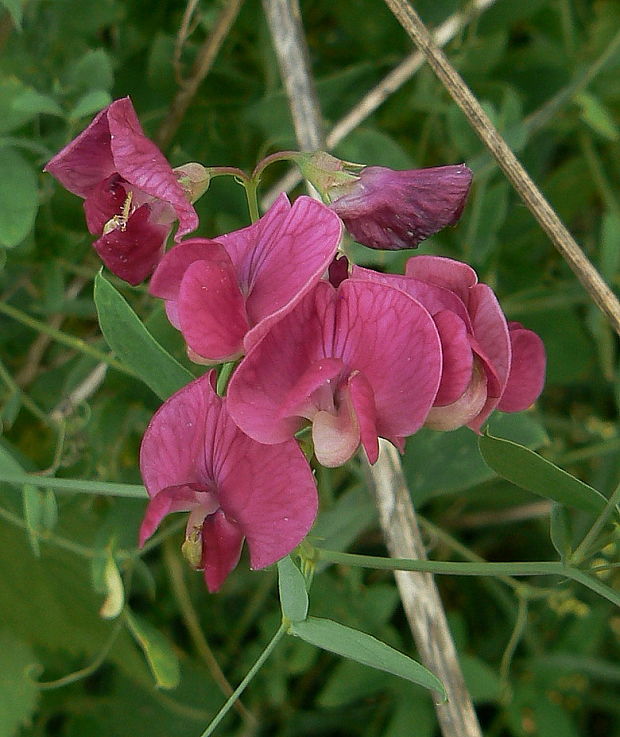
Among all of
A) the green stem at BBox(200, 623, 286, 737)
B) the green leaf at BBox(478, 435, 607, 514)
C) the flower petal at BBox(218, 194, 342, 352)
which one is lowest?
the green leaf at BBox(478, 435, 607, 514)

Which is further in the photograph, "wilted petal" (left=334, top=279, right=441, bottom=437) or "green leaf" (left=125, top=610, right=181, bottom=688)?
"green leaf" (left=125, top=610, right=181, bottom=688)

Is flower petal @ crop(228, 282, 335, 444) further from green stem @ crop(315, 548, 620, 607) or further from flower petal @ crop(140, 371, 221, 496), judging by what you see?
green stem @ crop(315, 548, 620, 607)

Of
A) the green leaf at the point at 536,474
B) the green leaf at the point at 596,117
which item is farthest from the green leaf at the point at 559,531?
the green leaf at the point at 596,117

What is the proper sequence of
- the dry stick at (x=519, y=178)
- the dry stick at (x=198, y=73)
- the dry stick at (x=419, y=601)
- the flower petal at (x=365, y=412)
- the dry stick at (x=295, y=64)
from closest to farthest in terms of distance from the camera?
the flower petal at (x=365, y=412) → the dry stick at (x=519, y=178) → the dry stick at (x=419, y=601) → the dry stick at (x=295, y=64) → the dry stick at (x=198, y=73)

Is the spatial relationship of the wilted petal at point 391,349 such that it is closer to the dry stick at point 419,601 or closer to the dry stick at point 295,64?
the dry stick at point 419,601

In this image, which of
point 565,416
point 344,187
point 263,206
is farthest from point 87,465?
point 565,416

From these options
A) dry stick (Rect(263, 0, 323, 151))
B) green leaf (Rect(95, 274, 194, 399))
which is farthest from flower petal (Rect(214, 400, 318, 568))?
dry stick (Rect(263, 0, 323, 151))
